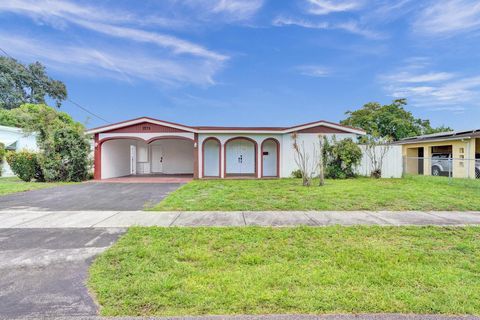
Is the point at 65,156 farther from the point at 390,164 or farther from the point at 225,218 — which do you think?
the point at 390,164

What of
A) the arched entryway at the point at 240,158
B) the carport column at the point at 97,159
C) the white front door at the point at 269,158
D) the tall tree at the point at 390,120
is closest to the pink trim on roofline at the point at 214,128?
the carport column at the point at 97,159

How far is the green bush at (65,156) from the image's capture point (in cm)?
1385

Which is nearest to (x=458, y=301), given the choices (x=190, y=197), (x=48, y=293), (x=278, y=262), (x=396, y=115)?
A: (x=278, y=262)

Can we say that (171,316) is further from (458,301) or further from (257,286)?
A: (458,301)

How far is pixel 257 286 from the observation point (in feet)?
9.52

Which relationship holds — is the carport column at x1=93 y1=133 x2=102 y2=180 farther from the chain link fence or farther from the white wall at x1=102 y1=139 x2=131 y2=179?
the chain link fence

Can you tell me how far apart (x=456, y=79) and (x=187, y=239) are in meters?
28.1

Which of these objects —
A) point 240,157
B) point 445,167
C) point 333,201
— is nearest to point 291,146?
point 240,157

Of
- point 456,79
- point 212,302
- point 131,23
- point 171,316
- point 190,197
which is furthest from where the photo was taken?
point 456,79

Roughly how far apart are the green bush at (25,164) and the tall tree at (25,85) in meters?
26.9

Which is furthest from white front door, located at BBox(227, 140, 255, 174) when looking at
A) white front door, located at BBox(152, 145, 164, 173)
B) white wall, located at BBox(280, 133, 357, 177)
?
white front door, located at BBox(152, 145, 164, 173)

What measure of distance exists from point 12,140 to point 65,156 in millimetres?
9296

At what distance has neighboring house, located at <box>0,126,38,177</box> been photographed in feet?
60.4

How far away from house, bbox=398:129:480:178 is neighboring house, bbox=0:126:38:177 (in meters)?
26.5
